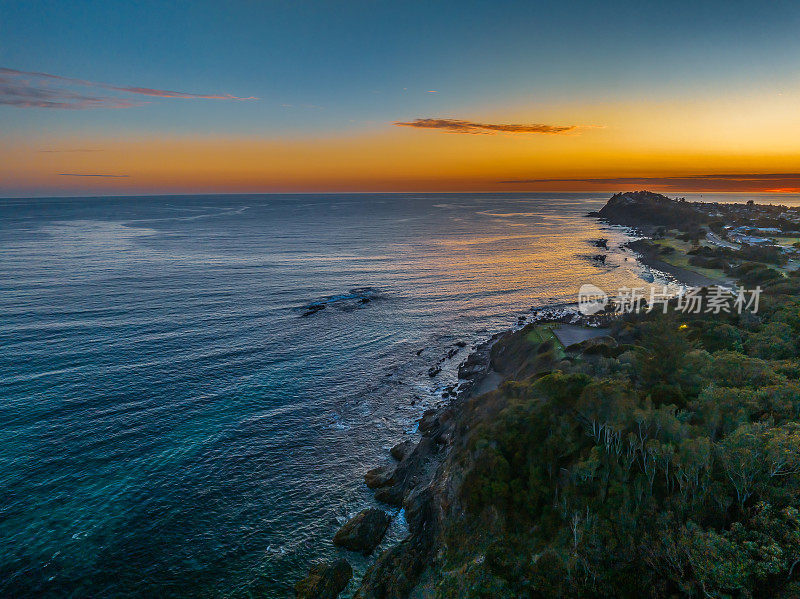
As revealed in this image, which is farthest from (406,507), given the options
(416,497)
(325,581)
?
(325,581)

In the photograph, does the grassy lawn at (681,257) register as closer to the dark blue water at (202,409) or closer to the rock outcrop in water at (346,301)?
the dark blue water at (202,409)

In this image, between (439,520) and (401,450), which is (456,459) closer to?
(439,520)

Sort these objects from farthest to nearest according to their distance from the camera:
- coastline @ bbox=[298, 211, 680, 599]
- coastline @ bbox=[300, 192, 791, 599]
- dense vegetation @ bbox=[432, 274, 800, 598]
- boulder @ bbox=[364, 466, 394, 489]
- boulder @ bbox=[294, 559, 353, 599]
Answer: boulder @ bbox=[364, 466, 394, 489]
coastline @ bbox=[298, 211, 680, 599]
boulder @ bbox=[294, 559, 353, 599]
coastline @ bbox=[300, 192, 791, 599]
dense vegetation @ bbox=[432, 274, 800, 598]

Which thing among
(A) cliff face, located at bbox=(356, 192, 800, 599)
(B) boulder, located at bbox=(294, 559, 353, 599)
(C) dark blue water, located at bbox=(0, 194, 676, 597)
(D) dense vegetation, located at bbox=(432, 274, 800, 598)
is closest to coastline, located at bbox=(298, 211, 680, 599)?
(A) cliff face, located at bbox=(356, 192, 800, 599)

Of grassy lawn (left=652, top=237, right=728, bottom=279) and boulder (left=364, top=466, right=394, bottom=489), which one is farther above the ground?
grassy lawn (left=652, top=237, right=728, bottom=279)

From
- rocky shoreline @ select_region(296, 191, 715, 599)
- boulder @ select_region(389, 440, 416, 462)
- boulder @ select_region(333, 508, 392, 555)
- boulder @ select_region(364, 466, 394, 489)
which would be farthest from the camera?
boulder @ select_region(389, 440, 416, 462)

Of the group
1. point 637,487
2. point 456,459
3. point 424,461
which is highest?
point 637,487

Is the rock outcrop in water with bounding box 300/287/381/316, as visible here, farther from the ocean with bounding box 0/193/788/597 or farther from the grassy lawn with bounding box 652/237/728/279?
the grassy lawn with bounding box 652/237/728/279
